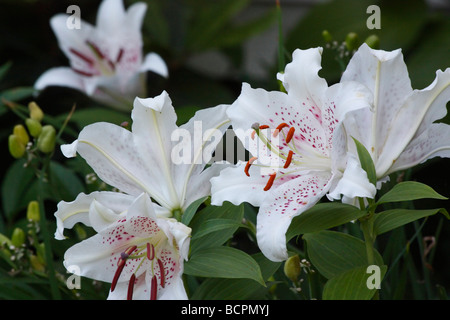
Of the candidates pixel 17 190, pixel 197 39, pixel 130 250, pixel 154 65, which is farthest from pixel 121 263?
pixel 197 39

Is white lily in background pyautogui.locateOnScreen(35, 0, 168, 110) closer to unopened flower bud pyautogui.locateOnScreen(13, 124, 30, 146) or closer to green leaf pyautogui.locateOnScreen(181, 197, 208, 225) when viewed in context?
unopened flower bud pyautogui.locateOnScreen(13, 124, 30, 146)

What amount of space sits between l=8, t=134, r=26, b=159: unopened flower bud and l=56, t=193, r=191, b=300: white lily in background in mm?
138

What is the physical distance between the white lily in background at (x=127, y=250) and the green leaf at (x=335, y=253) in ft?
0.26

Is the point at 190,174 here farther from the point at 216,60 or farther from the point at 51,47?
the point at 216,60

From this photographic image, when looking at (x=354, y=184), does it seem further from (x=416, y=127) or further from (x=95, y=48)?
(x=95, y=48)

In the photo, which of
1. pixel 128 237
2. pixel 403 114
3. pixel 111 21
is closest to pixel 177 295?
pixel 128 237

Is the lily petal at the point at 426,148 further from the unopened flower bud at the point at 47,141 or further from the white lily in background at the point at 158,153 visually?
the unopened flower bud at the point at 47,141

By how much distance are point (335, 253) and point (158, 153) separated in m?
0.12

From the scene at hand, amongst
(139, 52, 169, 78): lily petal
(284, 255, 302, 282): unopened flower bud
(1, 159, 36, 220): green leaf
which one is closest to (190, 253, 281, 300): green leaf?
(284, 255, 302, 282): unopened flower bud

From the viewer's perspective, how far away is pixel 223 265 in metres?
0.34

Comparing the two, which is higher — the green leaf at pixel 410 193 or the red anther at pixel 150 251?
the green leaf at pixel 410 193

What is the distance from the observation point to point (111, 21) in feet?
2.95

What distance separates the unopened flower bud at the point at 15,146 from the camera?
0.48 m

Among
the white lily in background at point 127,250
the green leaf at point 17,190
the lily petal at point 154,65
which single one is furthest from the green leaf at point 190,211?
the lily petal at point 154,65
